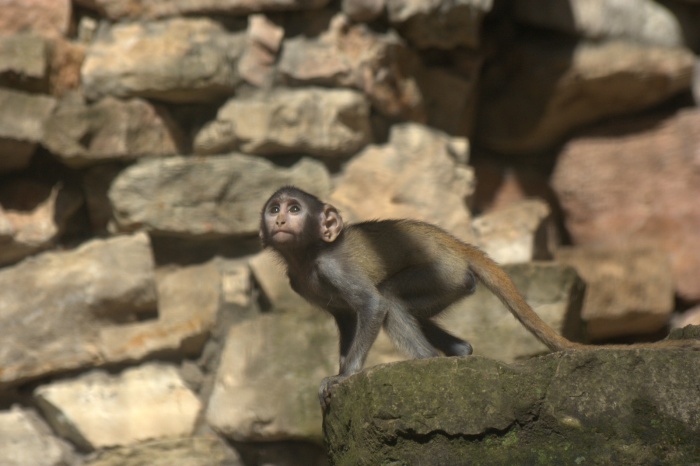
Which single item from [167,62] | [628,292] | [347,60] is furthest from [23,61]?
[628,292]

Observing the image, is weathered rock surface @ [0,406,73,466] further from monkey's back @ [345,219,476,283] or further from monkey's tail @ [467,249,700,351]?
monkey's tail @ [467,249,700,351]

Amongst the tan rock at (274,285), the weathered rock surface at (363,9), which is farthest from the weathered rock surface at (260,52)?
the tan rock at (274,285)

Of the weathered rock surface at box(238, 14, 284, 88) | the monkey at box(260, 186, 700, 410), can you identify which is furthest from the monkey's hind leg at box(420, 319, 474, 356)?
the weathered rock surface at box(238, 14, 284, 88)

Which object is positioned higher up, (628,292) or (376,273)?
(376,273)

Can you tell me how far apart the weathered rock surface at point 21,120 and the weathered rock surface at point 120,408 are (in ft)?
4.11

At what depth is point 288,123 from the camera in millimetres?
5023

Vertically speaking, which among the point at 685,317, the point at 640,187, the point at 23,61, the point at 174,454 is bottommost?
the point at 685,317

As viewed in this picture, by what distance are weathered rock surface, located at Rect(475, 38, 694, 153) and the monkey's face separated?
230 centimetres

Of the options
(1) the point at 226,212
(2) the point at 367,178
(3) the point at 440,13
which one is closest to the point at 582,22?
(3) the point at 440,13

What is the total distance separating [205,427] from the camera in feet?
15.9

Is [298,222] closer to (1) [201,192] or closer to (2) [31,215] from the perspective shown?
(1) [201,192]

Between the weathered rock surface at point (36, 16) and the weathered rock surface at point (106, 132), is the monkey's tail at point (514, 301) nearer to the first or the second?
the weathered rock surface at point (106, 132)

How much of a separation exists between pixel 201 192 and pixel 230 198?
157mm

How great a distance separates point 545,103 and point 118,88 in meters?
2.62
